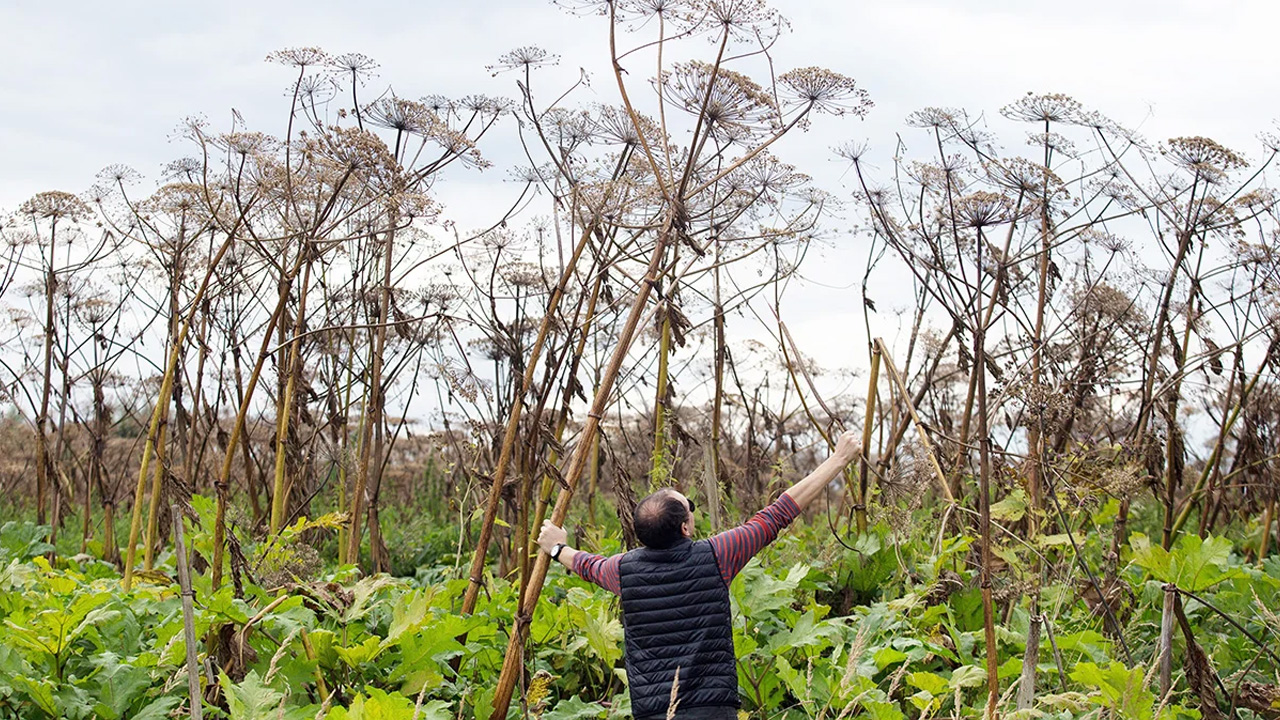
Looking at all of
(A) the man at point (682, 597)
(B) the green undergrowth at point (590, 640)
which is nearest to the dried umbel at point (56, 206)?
(B) the green undergrowth at point (590, 640)

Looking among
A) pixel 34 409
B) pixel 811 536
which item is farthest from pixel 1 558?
pixel 811 536

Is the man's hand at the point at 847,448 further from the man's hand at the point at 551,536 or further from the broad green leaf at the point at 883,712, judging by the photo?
the man's hand at the point at 551,536

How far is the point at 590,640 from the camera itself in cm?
495

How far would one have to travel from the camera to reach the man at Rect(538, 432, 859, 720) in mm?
4137

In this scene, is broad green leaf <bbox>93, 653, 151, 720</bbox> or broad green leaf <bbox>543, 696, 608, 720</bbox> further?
broad green leaf <bbox>543, 696, 608, 720</bbox>

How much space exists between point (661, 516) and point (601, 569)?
1.20 ft

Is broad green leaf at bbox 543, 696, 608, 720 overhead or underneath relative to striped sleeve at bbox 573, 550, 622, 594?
underneath

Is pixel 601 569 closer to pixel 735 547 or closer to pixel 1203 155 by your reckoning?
pixel 735 547

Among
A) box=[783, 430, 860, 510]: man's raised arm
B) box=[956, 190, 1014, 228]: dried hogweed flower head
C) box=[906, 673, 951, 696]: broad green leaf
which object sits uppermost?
box=[956, 190, 1014, 228]: dried hogweed flower head

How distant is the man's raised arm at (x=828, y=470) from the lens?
4301 millimetres

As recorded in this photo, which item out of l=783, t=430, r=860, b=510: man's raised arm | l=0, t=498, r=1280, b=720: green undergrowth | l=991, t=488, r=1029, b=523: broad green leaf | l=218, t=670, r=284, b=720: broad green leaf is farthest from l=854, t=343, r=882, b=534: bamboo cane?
l=218, t=670, r=284, b=720: broad green leaf

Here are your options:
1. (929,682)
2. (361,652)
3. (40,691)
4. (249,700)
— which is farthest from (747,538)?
(40,691)

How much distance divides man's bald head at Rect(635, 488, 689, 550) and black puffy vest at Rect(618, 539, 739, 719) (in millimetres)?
79

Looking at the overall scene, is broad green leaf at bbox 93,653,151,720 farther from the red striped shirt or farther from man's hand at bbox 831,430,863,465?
man's hand at bbox 831,430,863,465
